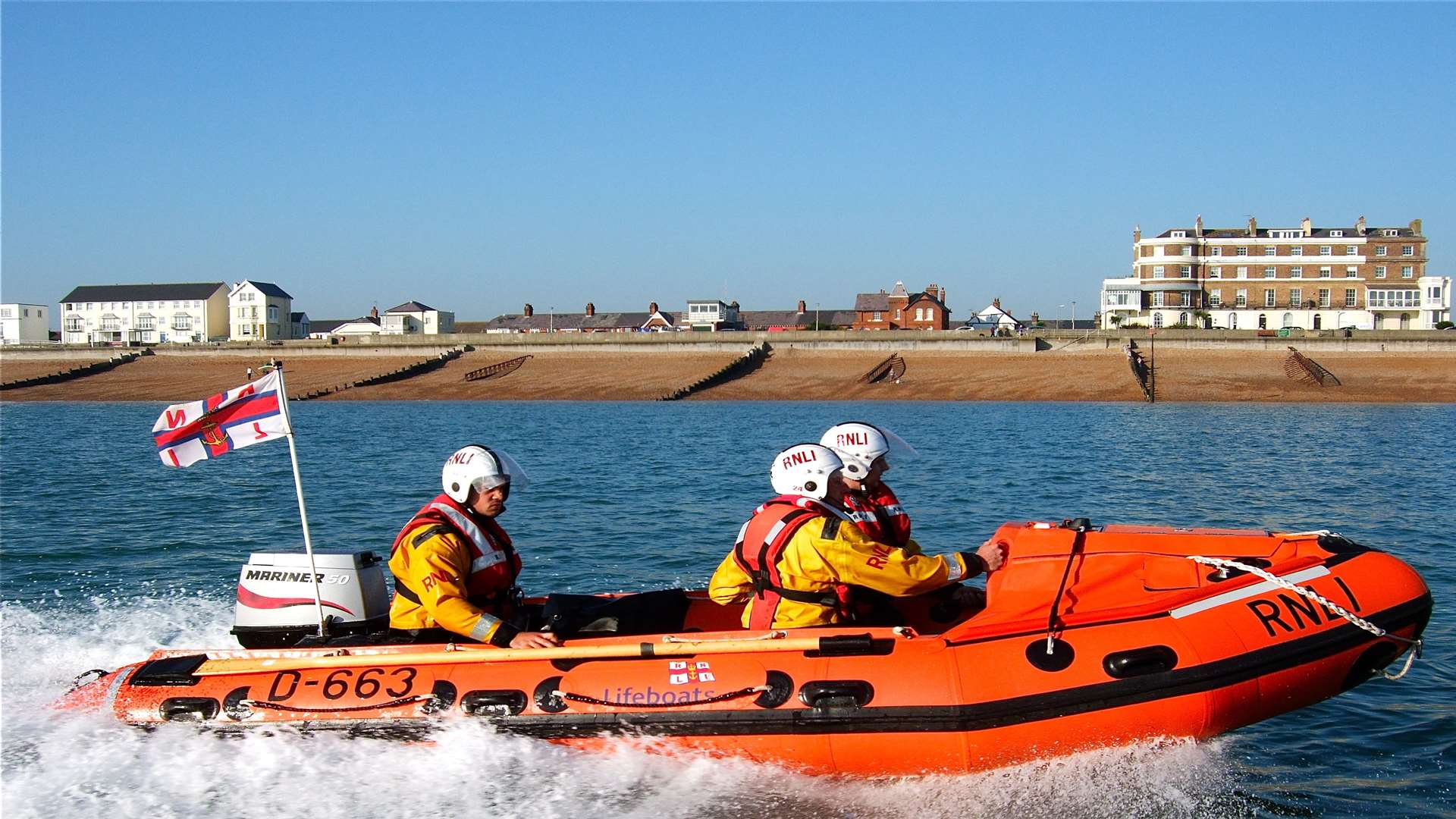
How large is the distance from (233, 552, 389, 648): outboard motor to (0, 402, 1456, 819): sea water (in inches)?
28.9

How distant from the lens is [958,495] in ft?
53.0

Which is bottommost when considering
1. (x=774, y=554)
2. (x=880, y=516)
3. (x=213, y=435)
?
(x=774, y=554)

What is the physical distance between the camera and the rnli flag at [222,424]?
6703mm

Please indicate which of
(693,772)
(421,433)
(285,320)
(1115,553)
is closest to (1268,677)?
(1115,553)

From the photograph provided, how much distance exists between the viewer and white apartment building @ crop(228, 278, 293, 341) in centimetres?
8538

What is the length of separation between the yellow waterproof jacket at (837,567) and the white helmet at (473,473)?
5.13ft

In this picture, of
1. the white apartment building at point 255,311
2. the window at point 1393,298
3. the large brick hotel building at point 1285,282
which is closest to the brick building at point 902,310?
the large brick hotel building at point 1285,282

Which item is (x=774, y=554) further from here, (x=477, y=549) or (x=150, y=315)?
(x=150, y=315)

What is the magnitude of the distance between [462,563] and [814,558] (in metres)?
1.86

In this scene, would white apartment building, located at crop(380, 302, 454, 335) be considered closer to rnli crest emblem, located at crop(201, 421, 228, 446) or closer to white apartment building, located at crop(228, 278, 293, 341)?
white apartment building, located at crop(228, 278, 293, 341)

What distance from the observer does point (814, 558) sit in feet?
20.4

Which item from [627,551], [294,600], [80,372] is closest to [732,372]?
[80,372]

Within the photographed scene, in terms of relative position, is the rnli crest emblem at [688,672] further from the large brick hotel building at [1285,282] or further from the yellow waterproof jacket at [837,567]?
the large brick hotel building at [1285,282]

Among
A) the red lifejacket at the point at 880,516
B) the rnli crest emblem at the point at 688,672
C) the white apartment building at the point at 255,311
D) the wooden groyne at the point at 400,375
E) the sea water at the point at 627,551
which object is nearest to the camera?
the sea water at the point at 627,551
